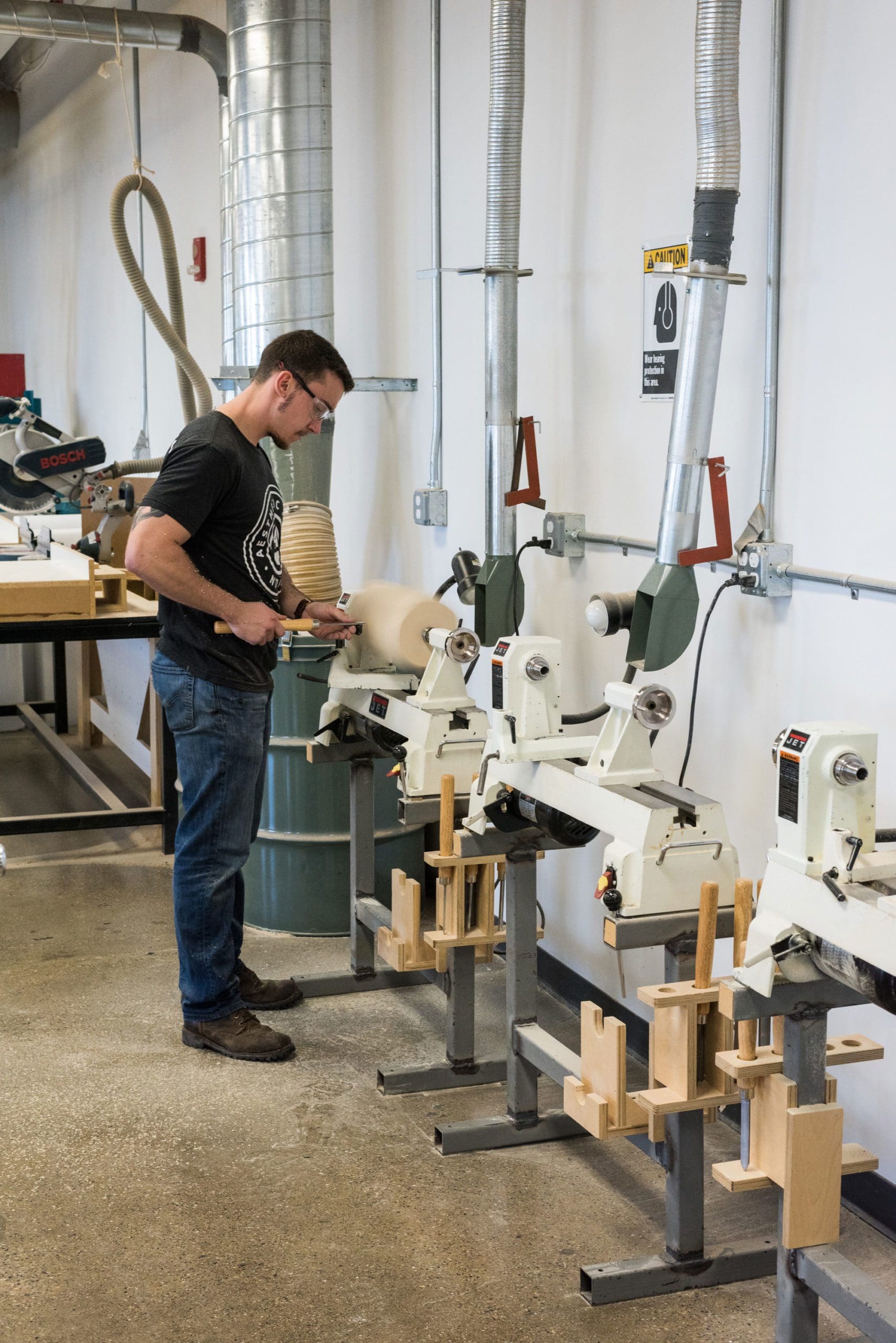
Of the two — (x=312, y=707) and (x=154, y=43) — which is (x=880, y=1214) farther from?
(x=154, y=43)

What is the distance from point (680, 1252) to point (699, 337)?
4.72 feet

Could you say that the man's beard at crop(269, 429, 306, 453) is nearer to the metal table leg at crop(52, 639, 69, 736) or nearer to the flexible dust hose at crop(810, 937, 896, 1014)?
the flexible dust hose at crop(810, 937, 896, 1014)

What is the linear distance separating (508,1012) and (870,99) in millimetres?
1656

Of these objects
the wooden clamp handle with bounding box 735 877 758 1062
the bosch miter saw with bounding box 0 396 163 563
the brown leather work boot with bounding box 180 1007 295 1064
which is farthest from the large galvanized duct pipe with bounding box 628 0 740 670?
the bosch miter saw with bounding box 0 396 163 563

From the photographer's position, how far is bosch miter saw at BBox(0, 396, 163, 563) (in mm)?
4859

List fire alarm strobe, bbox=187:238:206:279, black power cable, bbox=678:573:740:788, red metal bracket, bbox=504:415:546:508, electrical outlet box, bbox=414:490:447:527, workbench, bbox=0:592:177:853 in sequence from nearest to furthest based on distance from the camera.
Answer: black power cable, bbox=678:573:740:788
red metal bracket, bbox=504:415:546:508
electrical outlet box, bbox=414:490:447:527
workbench, bbox=0:592:177:853
fire alarm strobe, bbox=187:238:206:279

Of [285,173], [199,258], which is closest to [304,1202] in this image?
[285,173]

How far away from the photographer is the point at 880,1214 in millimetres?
2242

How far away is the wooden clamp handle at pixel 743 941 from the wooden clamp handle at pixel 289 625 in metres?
1.16

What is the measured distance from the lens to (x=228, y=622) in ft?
8.39

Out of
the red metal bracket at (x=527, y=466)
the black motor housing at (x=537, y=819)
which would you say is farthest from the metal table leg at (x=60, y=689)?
the black motor housing at (x=537, y=819)

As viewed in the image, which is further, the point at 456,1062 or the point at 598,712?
the point at 456,1062

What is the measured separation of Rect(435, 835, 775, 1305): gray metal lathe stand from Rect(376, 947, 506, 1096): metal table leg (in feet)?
0.54

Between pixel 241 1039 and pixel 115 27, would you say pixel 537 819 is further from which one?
pixel 115 27
